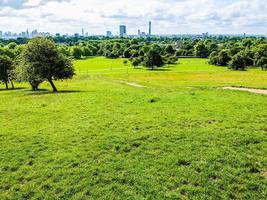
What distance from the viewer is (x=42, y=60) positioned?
1302 inches

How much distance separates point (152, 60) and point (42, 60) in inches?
2630

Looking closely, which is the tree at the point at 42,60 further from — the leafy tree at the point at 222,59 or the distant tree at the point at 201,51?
the distant tree at the point at 201,51

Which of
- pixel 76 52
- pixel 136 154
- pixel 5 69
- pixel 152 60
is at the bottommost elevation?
pixel 152 60

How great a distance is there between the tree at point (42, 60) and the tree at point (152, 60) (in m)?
64.6

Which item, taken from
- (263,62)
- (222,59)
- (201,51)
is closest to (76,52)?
(201,51)

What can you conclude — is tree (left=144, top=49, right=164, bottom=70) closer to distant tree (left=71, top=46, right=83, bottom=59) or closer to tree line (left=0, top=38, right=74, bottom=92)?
distant tree (left=71, top=46, right=83, bottom=59)

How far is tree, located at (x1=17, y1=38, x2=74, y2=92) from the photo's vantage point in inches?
1297

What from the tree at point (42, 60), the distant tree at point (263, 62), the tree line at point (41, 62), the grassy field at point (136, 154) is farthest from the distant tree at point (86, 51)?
the grassy field at point (136, 154)

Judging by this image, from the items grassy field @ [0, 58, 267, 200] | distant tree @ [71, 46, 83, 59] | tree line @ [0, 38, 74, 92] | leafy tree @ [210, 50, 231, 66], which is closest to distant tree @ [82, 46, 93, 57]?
distant tree @ [71, 46, 83, 59]

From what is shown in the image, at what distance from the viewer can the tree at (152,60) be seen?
96.8 meters

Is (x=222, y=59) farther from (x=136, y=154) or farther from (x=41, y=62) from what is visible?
(x=136, y=154)

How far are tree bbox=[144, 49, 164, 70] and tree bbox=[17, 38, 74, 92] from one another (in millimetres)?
64611

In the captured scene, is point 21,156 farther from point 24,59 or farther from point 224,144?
point 24,59

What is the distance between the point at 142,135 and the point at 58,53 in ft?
80.2
